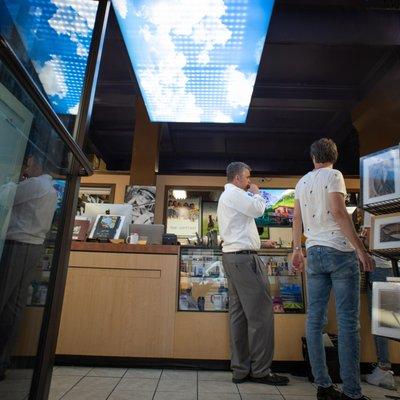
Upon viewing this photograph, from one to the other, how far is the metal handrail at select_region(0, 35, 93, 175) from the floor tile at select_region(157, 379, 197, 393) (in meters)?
1.62

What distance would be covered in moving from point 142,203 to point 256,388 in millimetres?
3260

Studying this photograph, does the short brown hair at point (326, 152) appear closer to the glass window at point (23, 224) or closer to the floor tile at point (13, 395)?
the glass window at point (23, 224)

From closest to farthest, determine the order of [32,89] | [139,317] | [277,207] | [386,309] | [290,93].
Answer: [32,89]
[386,309]
[139,317]
[290,93]
[277,207]

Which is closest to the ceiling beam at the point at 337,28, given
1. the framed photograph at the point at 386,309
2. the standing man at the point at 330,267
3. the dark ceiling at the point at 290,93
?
the dark ceiling at the point at 290,93

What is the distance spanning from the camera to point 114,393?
196 centimetres

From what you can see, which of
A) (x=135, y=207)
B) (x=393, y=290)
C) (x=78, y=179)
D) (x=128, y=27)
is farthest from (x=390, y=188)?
(x=135, y=207)

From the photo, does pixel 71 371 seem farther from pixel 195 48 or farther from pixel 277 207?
pixel 277 207

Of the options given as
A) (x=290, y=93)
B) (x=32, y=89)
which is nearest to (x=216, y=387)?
(x=32, y=89)

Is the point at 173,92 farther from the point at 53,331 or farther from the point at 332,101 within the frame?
the point at 332,101

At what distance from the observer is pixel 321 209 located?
194 centimetres

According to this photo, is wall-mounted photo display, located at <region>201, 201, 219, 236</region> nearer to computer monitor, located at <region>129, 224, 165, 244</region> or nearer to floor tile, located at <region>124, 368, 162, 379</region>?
computer monitor, located at <region>129, 224, 165, 244</region>

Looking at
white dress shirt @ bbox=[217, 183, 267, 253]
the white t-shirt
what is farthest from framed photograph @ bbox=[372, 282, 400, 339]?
white dress shirt @ bbox=[217, 183, 267, 253]

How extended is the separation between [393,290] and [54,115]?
179cm

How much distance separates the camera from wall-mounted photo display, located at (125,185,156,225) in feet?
15.9
